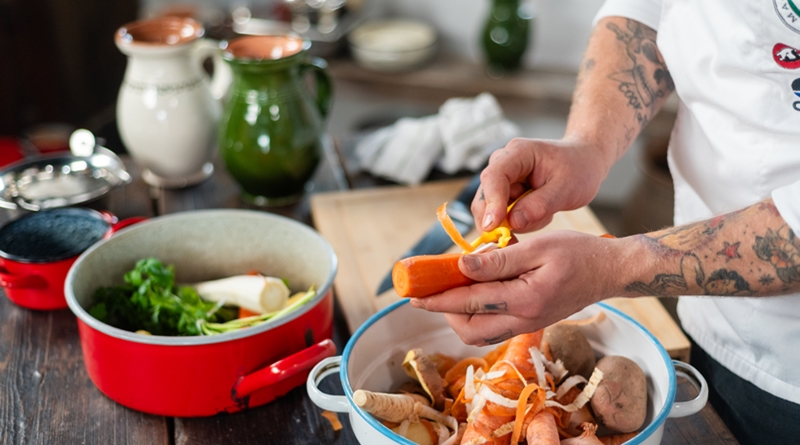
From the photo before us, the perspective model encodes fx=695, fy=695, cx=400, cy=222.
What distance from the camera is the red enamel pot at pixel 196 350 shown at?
0.87 m

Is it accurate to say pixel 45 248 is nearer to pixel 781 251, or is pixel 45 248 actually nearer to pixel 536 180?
pixel 536 180

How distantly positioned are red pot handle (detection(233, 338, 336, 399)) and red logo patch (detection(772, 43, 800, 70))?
696mm

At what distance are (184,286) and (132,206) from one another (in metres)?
0.43

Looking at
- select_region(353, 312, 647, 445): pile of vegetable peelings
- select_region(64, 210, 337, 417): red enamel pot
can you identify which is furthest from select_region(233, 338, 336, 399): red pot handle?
select_region(353, 312, 647, 445): pile of vegetable peelings

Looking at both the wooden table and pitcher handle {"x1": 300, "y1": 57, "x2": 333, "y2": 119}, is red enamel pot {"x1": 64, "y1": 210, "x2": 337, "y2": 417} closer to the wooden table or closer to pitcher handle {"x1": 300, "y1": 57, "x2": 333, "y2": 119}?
the wooden table

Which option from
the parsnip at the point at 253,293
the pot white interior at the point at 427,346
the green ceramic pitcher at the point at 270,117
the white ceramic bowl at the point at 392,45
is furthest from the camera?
the white ceramic bowl at the point at 392,45

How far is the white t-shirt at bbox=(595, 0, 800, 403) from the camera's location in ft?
3.00

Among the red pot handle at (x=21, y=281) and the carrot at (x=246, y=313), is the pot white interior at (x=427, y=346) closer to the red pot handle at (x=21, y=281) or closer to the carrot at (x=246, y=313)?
the carrot at (x=246, y=313)

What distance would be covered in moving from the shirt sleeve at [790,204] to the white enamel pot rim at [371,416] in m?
0.20

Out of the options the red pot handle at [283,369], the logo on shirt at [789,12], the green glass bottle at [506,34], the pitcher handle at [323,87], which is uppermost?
the logo on shirt at [789,12]

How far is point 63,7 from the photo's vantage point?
2445 mm

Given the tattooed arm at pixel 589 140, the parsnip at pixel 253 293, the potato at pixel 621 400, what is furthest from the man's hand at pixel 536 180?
the parsnip at pixel 253 293

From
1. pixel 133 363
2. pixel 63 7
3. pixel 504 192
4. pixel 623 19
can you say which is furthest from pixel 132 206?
pixel 63 7

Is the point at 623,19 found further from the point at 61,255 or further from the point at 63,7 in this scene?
the point at 63,7
